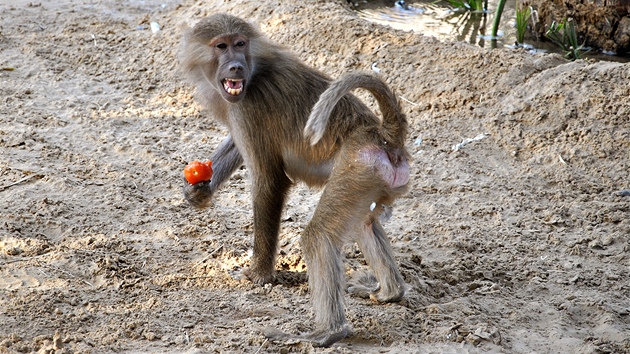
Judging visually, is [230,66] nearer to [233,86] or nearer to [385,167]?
[233,86]

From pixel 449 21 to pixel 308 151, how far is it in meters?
6.62

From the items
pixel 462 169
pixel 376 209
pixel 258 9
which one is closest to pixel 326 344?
pixel 376 209

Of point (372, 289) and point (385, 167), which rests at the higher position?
point (385, 167)

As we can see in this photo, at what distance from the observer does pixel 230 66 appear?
16.1ft

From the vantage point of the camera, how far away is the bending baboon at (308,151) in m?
4.51

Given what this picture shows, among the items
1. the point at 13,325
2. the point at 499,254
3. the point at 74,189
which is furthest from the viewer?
the point at 74,189

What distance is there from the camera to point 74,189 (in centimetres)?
634

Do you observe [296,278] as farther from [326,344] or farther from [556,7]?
[556,7]

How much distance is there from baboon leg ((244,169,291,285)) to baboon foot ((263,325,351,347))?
2.70 feet

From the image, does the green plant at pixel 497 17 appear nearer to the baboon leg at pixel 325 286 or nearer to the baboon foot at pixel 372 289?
the baboon foot at pixel 372 289

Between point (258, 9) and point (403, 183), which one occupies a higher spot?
point (258, 9)

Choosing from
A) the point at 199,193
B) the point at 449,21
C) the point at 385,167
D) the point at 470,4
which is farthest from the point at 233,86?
the point at 470,4

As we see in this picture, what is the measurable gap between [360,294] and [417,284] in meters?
0.40

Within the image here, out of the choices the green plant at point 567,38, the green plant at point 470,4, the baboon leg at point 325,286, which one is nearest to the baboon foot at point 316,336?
the baboon leg at point 325,286
